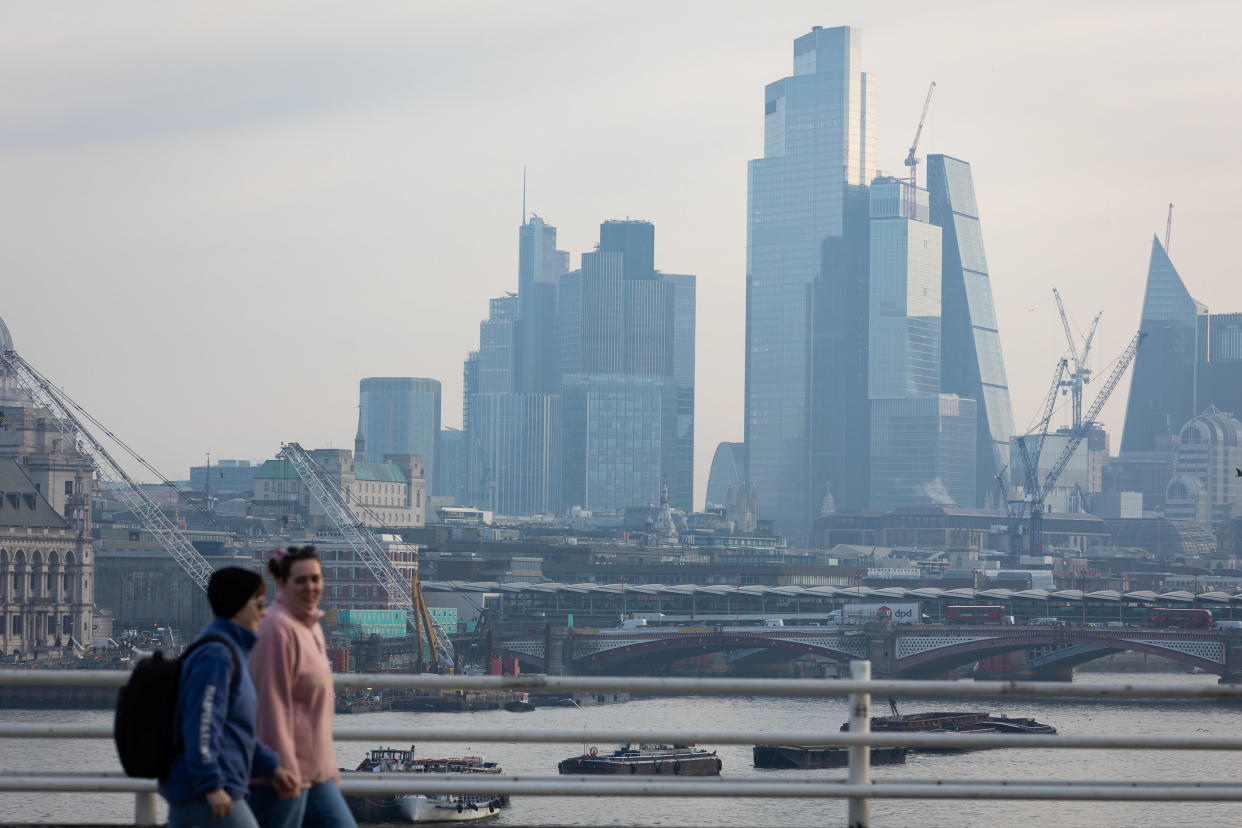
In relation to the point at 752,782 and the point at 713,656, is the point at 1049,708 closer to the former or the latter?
the point at 713,656

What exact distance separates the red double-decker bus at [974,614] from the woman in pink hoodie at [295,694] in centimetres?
10597

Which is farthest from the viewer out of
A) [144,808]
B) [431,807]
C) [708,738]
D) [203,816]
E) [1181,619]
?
[1181,619]

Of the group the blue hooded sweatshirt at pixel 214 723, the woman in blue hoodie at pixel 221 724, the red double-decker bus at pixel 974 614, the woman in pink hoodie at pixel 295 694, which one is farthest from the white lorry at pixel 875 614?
the blue hooded sweatshirt at pixel 214 723

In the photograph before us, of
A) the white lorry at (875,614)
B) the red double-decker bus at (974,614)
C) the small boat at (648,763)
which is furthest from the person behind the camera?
the red double-decker bus at (974,614)

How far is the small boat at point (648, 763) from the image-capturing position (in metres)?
48.6

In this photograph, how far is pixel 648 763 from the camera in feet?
165

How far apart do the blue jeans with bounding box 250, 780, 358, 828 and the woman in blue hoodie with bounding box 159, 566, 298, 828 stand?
0.12 m

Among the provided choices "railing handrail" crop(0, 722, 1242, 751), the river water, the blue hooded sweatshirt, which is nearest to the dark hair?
the blue hooded sweatshirt

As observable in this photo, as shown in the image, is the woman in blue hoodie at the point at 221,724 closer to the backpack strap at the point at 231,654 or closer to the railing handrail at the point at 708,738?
the backpack strap at the point at 231,654

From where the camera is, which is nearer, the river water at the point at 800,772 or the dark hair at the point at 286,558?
the dark hair at the point at 286,558

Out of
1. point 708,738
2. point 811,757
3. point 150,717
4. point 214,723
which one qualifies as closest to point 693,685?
point 708,738

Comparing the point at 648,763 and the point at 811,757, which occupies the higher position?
the point at 811,757

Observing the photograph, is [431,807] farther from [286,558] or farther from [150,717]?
[150,717]

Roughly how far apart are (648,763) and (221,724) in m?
45.0
